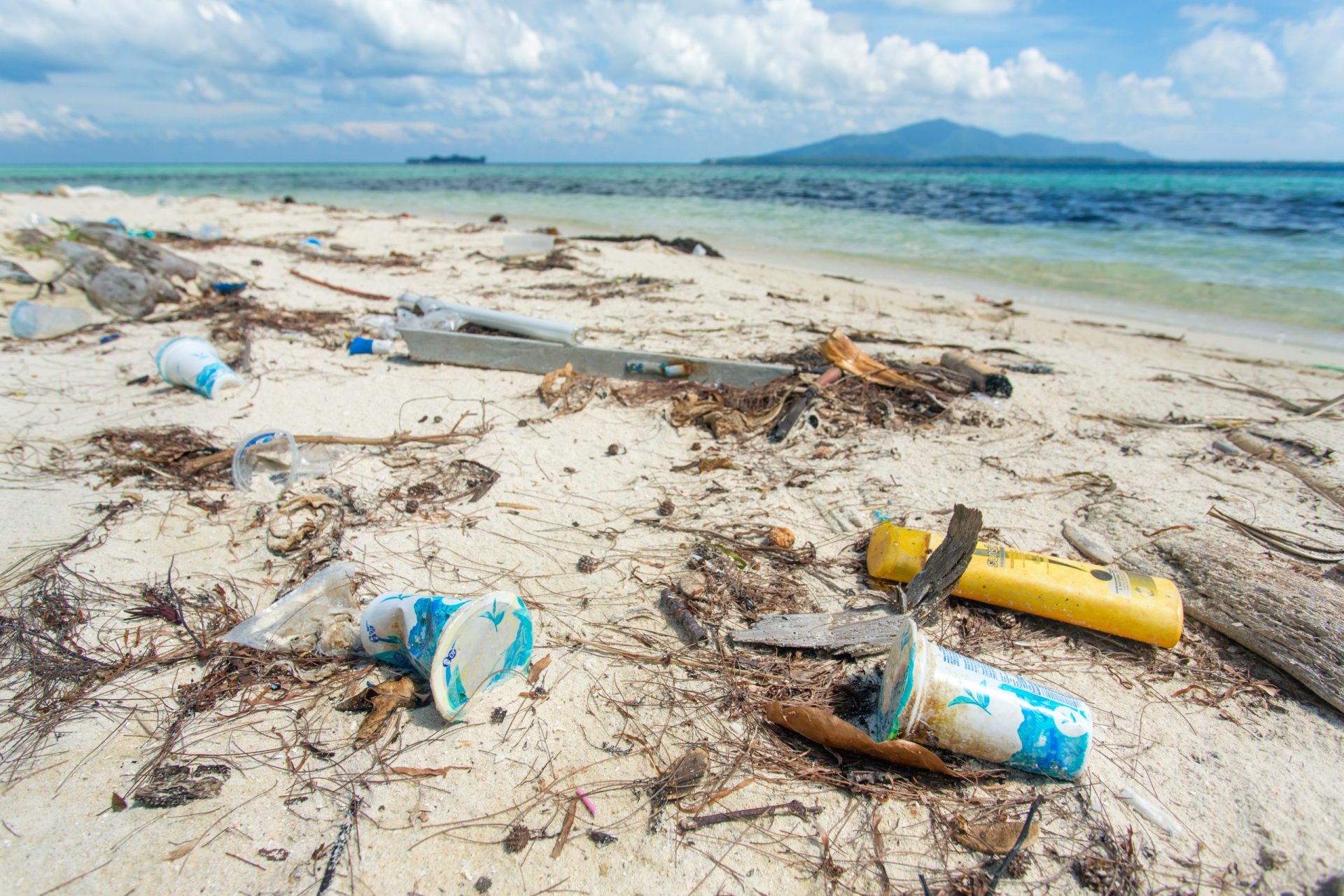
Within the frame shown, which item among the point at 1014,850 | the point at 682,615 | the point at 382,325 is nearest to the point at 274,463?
the point at 682,615

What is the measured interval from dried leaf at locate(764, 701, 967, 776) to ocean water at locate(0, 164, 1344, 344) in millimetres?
8555

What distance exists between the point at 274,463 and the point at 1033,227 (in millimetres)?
16706

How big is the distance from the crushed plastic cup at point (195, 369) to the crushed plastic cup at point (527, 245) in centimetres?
602

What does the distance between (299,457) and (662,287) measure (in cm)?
515

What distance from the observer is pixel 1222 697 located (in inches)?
82.0

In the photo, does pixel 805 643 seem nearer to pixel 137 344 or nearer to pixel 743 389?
pixel 743 389

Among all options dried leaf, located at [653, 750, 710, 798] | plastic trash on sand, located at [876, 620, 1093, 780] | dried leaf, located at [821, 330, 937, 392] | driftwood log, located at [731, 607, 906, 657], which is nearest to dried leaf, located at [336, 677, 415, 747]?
dried leaf, located at [653, 750, 710, 798]

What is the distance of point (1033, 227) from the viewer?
1495 cm

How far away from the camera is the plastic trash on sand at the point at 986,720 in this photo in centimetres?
174

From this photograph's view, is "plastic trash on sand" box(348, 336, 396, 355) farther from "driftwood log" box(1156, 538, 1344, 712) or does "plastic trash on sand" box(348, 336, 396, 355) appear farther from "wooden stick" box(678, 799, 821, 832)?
"driftwood log" box(1156, 538, 1344, 712)

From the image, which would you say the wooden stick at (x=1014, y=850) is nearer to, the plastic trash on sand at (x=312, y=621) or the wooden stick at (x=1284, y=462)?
the plastic trash on sand at (x=312, y=621)

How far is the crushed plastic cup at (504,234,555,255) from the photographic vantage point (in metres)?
9.85

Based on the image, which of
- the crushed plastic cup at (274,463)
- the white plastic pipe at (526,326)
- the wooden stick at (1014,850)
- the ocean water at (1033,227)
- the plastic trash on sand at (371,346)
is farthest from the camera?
the ocean water at (1033,227)

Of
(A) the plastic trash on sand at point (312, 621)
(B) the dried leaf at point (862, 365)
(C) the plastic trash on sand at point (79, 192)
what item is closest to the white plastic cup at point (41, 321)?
(A) the plastic trash on sand at point (312, 621)
